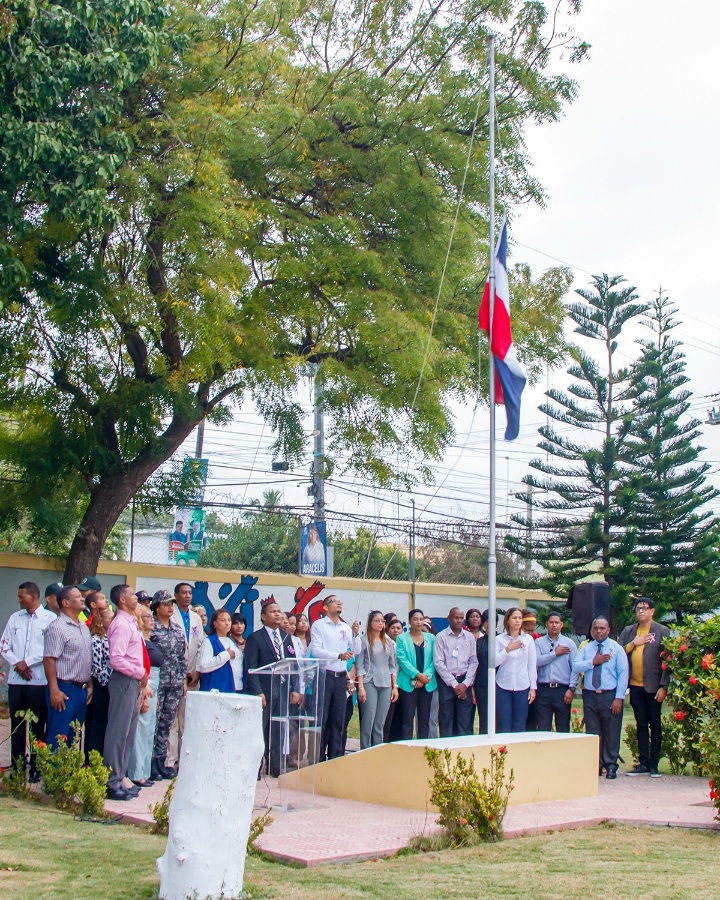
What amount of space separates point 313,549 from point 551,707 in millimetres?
6515

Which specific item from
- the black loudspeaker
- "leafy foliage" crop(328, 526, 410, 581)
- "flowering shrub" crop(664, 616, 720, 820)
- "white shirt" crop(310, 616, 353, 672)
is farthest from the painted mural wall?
"flowering shrub" crop(664, 616, 720, 820)

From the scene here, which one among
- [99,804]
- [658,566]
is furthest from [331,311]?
[658,566]

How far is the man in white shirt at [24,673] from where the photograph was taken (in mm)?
7551

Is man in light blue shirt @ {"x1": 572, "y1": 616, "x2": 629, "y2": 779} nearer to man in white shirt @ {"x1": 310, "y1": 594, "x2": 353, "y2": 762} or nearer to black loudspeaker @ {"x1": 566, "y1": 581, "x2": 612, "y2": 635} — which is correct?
black loudspeaker @ {"x1": 566, "y1": 581, "x2": 612, "y2": 635}

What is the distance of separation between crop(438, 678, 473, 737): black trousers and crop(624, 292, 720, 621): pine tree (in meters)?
11.9

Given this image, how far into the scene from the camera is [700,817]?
690cm

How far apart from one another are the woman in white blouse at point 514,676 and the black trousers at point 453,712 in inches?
13.5

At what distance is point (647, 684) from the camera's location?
9.09m

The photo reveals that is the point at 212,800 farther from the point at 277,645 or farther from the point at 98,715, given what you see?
the point at 277,645

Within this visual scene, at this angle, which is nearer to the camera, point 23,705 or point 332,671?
point 23,705

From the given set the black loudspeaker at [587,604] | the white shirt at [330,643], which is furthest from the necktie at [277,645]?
the black loudspeaker at [587,604]

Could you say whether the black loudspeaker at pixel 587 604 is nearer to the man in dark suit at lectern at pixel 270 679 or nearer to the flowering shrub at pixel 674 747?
the flowering shrub at pixel 674 747

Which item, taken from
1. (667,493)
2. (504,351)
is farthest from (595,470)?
(504,351)

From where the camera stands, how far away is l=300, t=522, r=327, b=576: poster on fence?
15391mm
